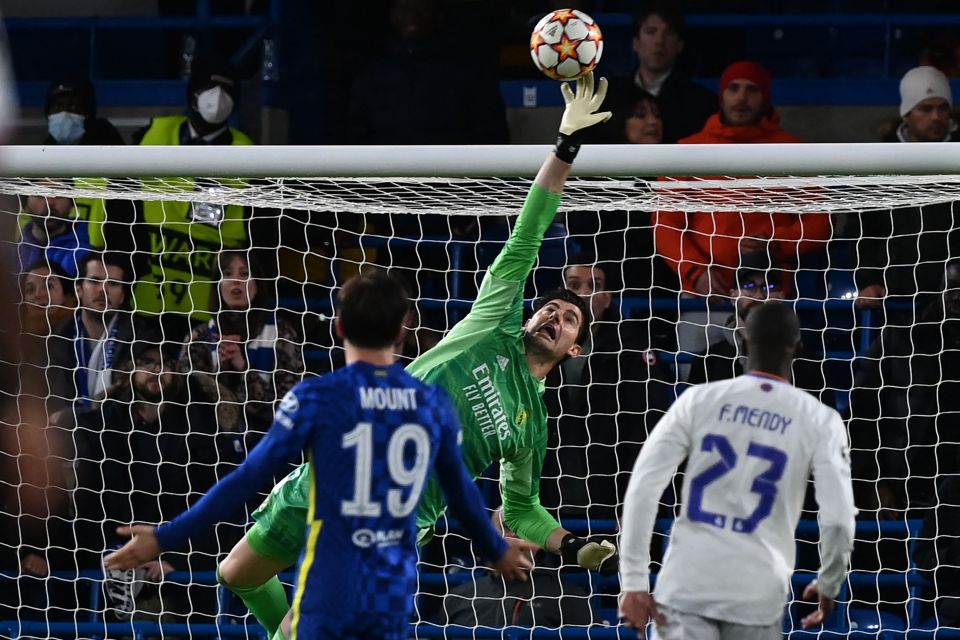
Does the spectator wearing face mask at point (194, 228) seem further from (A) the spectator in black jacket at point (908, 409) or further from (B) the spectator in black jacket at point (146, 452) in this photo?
(A) the spectator in black jacket at point (908, 409)

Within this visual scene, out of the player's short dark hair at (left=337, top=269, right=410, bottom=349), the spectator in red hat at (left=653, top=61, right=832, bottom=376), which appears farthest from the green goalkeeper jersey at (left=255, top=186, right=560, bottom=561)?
the spectator in red hat at (left=653, top=61, right=832, bottom=376)

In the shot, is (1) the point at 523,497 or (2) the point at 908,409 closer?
(1) the point at 523,497

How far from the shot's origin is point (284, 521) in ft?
16.6

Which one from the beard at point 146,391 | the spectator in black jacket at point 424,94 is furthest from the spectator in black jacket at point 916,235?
the beard at point 146,391

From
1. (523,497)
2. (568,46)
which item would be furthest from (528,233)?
(523,497)

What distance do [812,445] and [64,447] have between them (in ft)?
13.2

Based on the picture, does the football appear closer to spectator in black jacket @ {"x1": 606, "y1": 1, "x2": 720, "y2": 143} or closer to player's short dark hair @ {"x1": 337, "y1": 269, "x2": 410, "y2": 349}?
player's short dark hair @ {"x1": 337, "y1": 269, "x2": 410, "y2": 349}

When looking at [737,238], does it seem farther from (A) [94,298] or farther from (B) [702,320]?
(A) [94,298]

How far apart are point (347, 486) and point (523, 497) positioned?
1.47 meters

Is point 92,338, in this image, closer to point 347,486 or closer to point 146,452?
point 146,452

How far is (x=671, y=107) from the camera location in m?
7.81

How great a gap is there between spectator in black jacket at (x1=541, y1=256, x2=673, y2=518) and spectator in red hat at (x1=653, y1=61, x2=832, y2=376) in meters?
0.33

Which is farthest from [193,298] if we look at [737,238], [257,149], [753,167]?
[753,167]

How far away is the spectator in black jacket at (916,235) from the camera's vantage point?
714 cm
